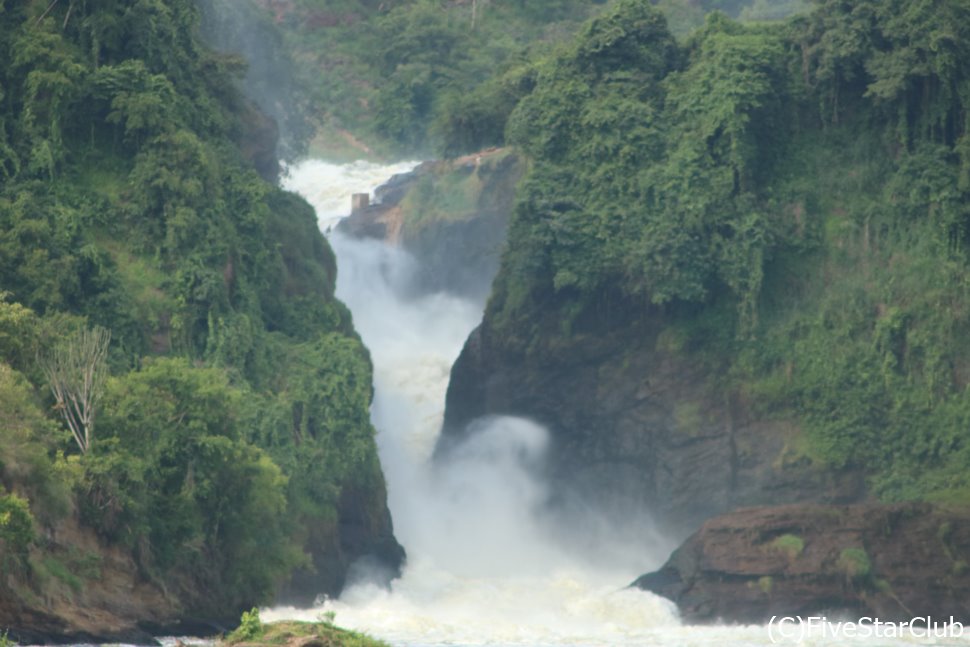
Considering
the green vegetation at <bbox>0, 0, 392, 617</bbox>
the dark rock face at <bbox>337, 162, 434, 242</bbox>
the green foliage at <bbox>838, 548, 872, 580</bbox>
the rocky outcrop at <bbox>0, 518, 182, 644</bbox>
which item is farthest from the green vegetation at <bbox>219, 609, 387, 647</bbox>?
the dark rock face at <bbox>337, 162, 434, 242</bbox>

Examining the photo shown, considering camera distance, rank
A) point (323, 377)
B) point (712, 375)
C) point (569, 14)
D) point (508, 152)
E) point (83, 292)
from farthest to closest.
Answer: point (569, 14)
point (508, 152)
point (712, 375)
point (323, 377)
point (83, 292)

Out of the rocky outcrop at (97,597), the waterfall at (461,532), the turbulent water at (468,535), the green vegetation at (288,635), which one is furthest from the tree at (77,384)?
the green vegetation at (288,635)

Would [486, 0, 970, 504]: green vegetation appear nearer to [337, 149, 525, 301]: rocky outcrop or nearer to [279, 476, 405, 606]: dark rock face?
[279, 476, 405, 606]: dark rock face

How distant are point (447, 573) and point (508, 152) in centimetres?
1881

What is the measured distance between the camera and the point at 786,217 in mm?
65562

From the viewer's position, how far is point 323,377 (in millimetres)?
59750

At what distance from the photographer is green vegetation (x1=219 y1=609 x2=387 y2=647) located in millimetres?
36594

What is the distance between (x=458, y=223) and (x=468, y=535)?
15.2 m

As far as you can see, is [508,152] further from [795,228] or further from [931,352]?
[931,352]

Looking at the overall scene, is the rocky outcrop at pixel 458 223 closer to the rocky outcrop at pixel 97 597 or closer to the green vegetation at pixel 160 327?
the green vegetation at pixel 160 327

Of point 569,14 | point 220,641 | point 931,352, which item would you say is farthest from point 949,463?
point 569,14

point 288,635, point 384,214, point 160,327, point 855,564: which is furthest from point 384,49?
point 288,635

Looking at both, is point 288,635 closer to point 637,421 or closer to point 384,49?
point 637,421

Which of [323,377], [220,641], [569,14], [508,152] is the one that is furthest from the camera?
[569,14]
